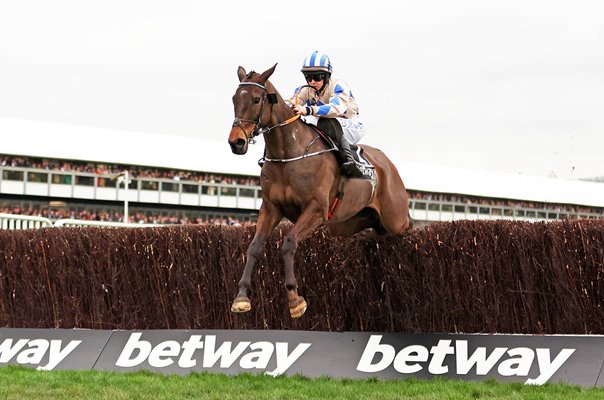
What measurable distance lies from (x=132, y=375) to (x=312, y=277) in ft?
6.52

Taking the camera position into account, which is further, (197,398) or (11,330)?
(11,330)

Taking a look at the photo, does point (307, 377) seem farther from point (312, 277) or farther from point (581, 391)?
point (581, 391)

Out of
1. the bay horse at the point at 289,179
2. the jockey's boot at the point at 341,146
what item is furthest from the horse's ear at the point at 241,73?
the jockey's boot at the point at 341,146

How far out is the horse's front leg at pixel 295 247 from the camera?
748 cm

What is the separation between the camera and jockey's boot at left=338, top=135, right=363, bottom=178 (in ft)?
27.7

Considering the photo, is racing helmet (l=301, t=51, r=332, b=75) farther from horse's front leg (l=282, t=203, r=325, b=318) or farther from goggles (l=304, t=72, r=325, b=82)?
horse's front leg (l=282, t=203, r=325, b=318)

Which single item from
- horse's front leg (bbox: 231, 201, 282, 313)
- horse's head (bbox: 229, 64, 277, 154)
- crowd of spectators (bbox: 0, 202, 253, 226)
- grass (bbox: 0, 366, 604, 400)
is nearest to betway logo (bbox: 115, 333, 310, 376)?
grass (bbox: 0, 366, 604, 400)

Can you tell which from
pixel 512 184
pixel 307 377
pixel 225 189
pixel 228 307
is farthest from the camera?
pixel 512 184

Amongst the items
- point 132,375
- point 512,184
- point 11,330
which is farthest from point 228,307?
point 512,184

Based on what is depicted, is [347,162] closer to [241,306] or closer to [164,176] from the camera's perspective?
[241,306]

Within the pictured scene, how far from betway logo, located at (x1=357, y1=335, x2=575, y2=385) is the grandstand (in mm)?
27617

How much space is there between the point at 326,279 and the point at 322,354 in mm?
1061

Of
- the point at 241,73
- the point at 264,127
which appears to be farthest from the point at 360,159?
the point at 241,73

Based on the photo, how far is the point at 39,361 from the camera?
31.0 ft
